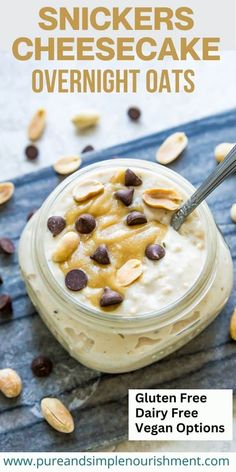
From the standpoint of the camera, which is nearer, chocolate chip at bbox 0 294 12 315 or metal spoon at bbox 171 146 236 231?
metal spoon at bbox 171 146 236 231

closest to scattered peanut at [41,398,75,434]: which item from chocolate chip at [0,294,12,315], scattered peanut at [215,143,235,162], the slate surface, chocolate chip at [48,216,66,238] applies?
the slate surface

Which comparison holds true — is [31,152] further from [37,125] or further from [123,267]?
[123,267]

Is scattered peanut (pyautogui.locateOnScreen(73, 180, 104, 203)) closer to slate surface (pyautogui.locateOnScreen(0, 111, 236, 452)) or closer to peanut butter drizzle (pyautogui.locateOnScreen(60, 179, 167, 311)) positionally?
peanut butter drizzle (pyautogui.locateOnScreen(60, 179, 167, 311))

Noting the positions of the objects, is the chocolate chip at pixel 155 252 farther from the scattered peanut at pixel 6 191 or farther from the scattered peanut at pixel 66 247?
the scattered peanut at pixel 6 191

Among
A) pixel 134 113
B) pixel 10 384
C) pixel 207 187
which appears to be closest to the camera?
pixel 207 187

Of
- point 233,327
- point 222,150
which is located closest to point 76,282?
point 233,327
